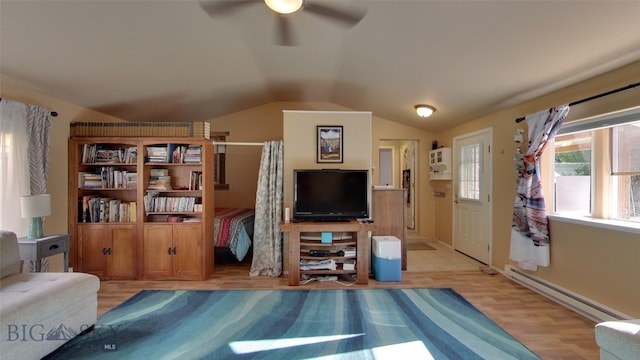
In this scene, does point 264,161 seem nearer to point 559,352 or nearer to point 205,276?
point 205,276

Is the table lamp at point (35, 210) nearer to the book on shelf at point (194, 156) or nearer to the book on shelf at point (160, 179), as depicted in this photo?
the book on shelf at point (160, 179)

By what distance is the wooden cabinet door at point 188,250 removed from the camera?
3508mm

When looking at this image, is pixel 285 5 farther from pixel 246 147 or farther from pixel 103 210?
pixel 246 147

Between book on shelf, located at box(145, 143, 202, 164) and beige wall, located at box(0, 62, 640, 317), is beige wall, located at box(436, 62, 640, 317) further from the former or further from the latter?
book on shelf, located at box(145, 143, 202, 164)

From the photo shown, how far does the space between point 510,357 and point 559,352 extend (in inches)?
16.3

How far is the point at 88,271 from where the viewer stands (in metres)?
3.47

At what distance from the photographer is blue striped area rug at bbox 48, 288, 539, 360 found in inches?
81.8

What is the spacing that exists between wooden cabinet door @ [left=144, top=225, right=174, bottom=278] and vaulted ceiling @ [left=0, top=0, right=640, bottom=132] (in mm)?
1737

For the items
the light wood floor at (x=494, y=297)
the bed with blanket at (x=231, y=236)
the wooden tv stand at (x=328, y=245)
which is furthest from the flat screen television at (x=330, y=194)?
the bed with blanket at (x=231, y=236)

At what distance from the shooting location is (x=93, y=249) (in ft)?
11.4

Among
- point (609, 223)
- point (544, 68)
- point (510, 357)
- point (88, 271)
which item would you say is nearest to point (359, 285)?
point (510, 357)

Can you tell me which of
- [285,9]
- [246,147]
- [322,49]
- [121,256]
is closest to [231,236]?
[121,256]

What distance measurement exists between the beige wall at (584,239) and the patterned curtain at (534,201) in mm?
117

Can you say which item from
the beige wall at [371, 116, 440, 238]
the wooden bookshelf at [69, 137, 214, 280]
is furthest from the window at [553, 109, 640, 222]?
the wooden bookshelf at [69, 137, 214, 280]
